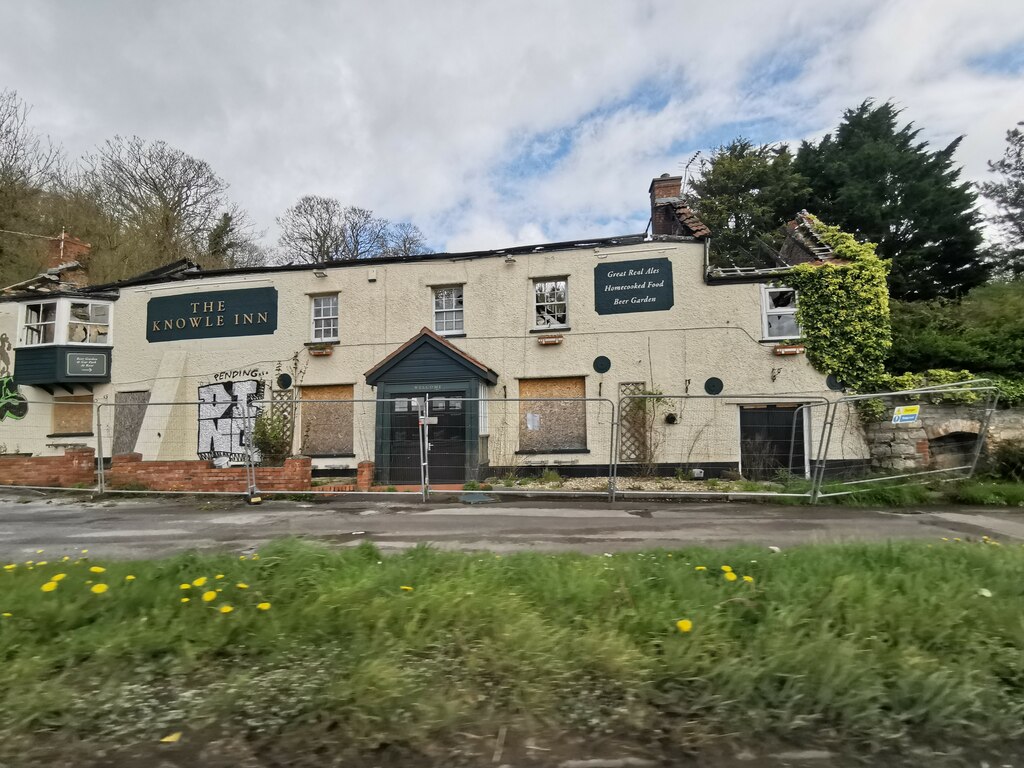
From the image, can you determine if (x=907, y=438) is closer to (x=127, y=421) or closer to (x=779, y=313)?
(x=779, y=313)

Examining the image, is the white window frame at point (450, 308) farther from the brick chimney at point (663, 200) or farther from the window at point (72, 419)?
the window at point (72, 419)

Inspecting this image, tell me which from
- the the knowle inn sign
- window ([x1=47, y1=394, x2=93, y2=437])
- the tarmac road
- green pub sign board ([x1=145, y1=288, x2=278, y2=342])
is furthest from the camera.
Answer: window ([x1=47, y1=394, x2=93, y2=437])

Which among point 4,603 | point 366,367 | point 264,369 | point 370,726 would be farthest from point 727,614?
point 264,369

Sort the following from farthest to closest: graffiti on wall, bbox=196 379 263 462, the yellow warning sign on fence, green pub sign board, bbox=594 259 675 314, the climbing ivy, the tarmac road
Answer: graffiti on wall, bbox=196 379 263 462, green pub sign board, bbox=594 259 675 314, the climbing ivy, the yellow warning sign on fence, the tarmac road

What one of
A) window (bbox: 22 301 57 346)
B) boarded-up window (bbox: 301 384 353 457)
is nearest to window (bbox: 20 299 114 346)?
window (bbox: 22 301 57 346)

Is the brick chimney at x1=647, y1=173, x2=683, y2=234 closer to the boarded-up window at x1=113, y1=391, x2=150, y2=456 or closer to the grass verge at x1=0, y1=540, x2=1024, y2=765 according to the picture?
the grass verge at x1=0, y1=540, x2=1024, y2=765

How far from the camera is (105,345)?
16234 millimetres

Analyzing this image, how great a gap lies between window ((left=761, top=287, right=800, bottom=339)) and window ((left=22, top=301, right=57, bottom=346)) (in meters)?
20.0

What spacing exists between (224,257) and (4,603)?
28.9 m

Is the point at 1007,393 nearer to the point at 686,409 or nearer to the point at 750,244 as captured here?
the point at 686,409

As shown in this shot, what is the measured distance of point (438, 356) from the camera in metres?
13.6

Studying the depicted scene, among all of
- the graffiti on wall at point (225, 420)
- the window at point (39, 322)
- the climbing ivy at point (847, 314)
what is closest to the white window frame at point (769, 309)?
the climbing ivy at point (847, 314)

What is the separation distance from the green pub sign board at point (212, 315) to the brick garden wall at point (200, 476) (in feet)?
17.6

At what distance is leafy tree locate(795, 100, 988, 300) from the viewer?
20.9 m
